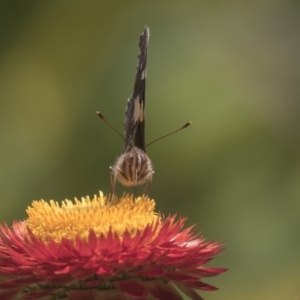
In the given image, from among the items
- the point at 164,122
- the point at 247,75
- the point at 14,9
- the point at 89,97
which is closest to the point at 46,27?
the point at 14,9

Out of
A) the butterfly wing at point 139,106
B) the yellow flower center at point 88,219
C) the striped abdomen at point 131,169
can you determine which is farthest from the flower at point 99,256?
the butterfly wing at point 139,106

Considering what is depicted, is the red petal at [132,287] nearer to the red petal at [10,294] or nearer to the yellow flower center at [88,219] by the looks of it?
the yellow flower center at [88,219]

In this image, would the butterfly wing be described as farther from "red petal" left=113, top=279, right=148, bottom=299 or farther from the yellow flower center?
"red petal" left=113, top=279, right=148, bottom=299

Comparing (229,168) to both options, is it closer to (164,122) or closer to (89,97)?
(164,122)

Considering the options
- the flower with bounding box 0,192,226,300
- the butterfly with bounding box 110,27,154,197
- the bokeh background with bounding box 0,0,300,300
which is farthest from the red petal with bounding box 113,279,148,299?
the bokeh background with bounding box 0,0,300,300

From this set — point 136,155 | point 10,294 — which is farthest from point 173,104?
point 10,294

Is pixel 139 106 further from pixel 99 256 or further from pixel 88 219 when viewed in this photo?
pixel 99 256
